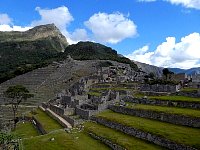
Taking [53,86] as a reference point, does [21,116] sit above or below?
below

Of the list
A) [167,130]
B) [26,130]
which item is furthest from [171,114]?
[26,130]

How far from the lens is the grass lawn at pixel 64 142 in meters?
28.4

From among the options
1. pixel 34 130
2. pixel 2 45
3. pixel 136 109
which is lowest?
pixel 34 130

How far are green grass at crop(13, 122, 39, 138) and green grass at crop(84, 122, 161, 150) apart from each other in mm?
8671

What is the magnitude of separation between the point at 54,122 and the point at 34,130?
327 centimetres

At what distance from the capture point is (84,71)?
3386 inches

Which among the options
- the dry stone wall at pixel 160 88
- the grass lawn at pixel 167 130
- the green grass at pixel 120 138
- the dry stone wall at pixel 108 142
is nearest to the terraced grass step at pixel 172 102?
the grass lawn at pixel 167 130

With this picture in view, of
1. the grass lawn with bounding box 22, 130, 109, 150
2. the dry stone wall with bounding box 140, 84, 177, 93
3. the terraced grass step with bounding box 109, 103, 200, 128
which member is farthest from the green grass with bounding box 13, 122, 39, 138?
the dry stone wall with bounding box 140, 84, 177, 93

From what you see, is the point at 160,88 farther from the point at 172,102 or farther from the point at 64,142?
the point at 64,142

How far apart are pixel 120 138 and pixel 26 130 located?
803 inches

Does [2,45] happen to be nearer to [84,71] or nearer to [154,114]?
[84,71]

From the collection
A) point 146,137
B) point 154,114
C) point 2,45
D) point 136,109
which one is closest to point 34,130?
point 136,109

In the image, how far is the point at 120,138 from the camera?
91.7 feet

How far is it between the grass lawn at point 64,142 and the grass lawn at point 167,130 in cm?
302
